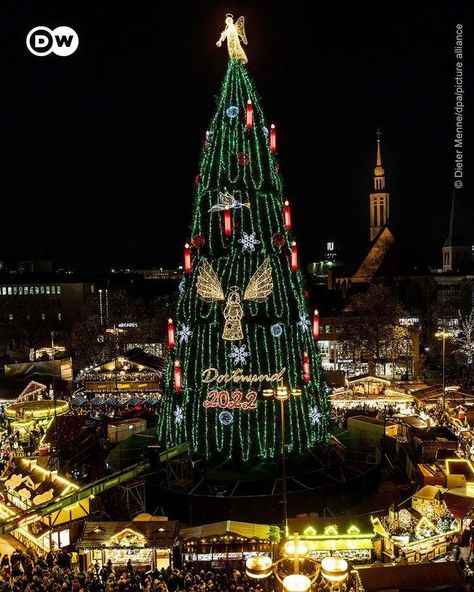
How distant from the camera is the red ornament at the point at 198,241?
22.8m

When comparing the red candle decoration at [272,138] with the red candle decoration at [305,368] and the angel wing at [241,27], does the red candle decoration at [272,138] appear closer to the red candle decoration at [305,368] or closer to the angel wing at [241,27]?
the angel wing at [241,27]

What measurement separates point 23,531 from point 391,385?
23.7 m

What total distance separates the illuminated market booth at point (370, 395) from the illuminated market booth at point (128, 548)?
816 inches

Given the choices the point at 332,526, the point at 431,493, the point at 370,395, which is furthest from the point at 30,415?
the point at 431,493

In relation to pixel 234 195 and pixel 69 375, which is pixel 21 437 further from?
pixel 234 195

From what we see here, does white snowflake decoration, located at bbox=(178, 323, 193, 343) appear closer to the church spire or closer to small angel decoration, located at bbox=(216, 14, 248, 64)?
small angel decoration, located at bbox=(216, 14, 248, 64)

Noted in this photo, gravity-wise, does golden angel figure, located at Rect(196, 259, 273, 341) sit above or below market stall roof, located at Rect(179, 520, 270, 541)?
above

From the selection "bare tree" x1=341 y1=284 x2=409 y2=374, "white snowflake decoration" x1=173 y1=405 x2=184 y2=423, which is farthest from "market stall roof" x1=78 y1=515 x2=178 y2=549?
"bare tree" x1=341 y1=284 x2=409 y2=374

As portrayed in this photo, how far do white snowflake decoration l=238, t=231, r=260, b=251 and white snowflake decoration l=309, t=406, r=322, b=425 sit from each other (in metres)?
6.24

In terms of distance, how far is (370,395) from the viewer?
116 ft

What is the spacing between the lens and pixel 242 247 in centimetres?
2230

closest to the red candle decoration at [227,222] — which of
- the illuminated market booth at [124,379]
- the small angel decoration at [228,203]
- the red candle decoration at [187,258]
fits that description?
the small angel decoration at [228,203]

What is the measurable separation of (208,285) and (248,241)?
2.13 metres

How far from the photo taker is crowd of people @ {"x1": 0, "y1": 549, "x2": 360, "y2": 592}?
44.8ft
